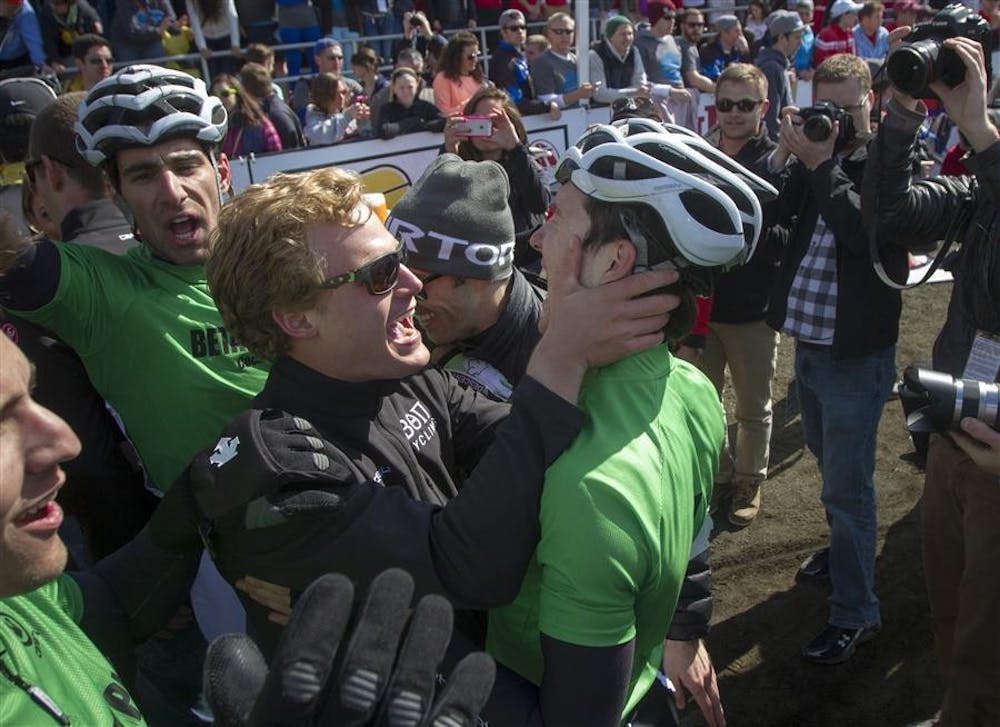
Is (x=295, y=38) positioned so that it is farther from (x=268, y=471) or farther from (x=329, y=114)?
(x=268, y=471)

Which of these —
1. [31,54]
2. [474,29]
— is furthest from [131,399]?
[474,29]

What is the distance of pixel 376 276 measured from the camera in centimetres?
208

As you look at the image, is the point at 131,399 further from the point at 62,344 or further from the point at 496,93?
the point at 496,93

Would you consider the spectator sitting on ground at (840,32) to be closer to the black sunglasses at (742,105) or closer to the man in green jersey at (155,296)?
the black sunglasses at (742,105)

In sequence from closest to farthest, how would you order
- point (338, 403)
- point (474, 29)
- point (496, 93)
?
point (338, 403) < point (496, 93) < point (474, 29)

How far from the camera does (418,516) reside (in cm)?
174

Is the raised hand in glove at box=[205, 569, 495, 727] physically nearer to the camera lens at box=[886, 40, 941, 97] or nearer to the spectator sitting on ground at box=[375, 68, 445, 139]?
the camera lens at box=[886, 40, 941, 97]

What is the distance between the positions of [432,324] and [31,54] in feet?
31.5

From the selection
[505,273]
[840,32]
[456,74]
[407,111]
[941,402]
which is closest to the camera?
[941,402]

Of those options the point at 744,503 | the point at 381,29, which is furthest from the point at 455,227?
the point at 381,29

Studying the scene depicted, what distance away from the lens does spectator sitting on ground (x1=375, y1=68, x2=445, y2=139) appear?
831 cm

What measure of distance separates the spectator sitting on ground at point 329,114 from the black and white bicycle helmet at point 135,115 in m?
6.16

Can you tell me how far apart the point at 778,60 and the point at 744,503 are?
25.6 feet

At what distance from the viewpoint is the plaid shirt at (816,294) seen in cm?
418
